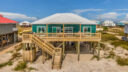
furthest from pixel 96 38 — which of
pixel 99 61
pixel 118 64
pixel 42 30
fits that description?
pixel 42 30

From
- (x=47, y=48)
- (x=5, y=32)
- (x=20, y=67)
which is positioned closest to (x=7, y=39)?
(x=5, y=32)

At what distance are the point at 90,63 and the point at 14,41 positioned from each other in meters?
25.3

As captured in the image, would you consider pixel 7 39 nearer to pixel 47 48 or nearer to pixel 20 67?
pixel 20 67

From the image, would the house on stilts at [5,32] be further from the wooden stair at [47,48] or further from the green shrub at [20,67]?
the green shrub at [20,67]

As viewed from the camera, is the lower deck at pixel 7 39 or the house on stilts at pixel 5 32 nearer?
the house on stilts at pixel 5 32

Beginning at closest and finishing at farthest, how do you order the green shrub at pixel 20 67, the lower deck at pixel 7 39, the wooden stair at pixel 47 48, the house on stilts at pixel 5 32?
the green shrub at pixel 20 67 < the wooden stair at pixel 47 48 < the house on stilts at pixel 5 32 < the lower deck at pixel 7 39

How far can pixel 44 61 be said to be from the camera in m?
17.9

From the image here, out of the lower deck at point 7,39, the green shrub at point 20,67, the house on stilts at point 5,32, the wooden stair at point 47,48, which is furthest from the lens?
the lower deck at point 7,39

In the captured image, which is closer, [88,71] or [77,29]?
[88,71]

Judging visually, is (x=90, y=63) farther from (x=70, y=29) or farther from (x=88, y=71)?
(x=70, y=29)

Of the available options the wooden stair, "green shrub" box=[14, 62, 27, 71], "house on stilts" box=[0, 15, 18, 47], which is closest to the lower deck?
"house on stilts" box=[0, 15, 18, 47]

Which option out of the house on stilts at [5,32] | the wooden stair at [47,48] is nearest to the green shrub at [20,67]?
the wooden stair at [47,48]

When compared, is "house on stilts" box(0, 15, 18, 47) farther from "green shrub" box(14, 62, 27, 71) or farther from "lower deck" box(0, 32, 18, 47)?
"green shrub" box(14, 62, 27, 71)

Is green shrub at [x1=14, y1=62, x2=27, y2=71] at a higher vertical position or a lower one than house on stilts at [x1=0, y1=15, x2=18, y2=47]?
lower
